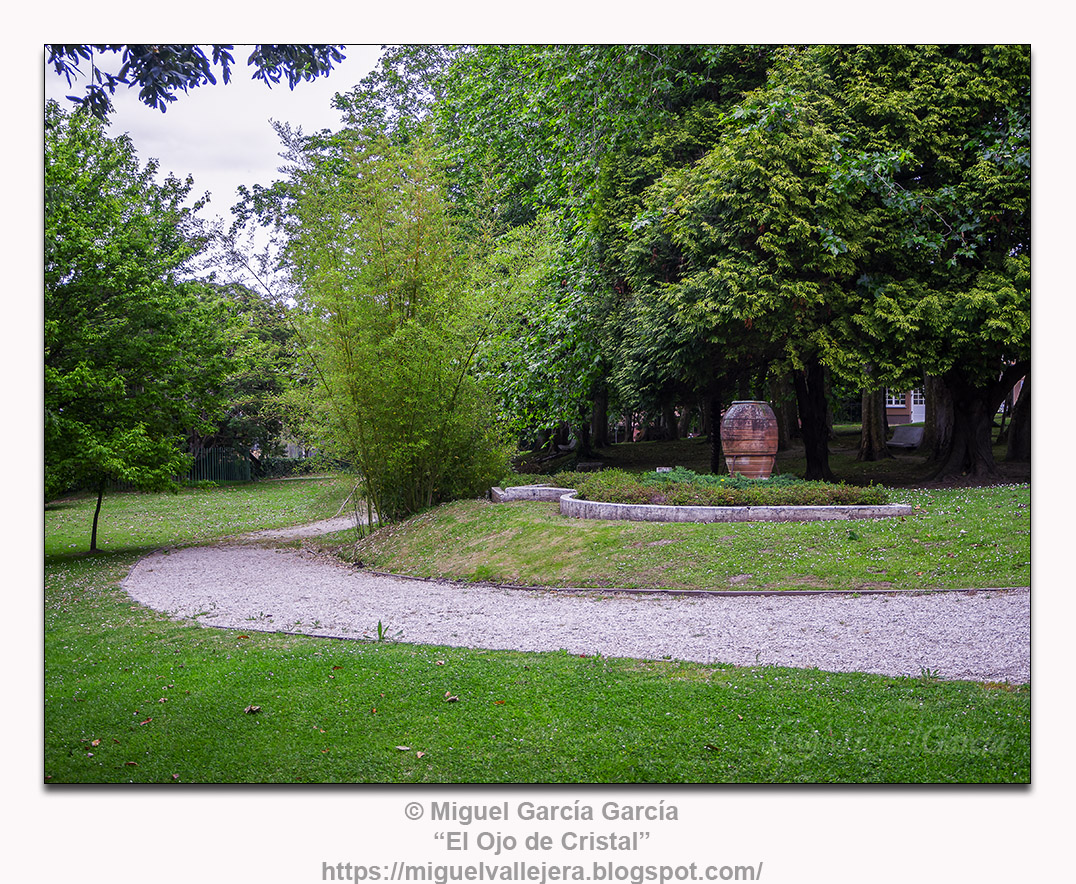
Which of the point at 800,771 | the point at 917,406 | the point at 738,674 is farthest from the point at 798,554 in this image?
the point at 917,406

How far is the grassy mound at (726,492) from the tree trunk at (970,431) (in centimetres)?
307

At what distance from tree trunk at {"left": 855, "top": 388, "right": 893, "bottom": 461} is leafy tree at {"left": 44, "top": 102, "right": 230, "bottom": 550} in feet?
40.5

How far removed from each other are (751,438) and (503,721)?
26.2ft

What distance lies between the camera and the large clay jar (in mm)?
11172

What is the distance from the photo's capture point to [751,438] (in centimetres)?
Result: 1115

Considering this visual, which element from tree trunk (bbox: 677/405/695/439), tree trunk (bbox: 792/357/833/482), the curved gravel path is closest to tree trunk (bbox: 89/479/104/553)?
the curved gravel path

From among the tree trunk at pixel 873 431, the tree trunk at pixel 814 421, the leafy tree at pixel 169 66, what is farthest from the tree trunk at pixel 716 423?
the leafy tree at pixel 169 66

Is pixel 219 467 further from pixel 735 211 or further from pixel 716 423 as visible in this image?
pixel 735 211

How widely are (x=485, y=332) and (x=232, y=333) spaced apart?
323cm

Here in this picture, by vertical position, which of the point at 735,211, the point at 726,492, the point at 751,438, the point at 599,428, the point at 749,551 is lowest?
the point at 749,551

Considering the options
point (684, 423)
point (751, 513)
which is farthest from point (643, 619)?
point (684, 423)

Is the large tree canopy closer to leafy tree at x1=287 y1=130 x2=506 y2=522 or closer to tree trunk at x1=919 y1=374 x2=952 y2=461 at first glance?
tree trunk at x1=919 y1=374 x2=952 y2=461

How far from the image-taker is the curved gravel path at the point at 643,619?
4719 mm

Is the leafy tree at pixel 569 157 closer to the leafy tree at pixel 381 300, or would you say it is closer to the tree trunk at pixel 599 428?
the leafy tree at pixel 381 300
